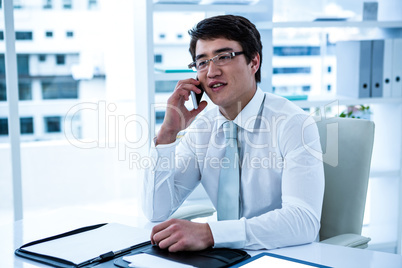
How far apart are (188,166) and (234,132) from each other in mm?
261

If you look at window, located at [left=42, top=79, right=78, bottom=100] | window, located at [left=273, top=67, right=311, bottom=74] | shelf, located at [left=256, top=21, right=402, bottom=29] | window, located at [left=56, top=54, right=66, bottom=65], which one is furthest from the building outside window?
window, located at [left=273, top=67, right=311, bottom=74]

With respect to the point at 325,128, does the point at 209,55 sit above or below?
above

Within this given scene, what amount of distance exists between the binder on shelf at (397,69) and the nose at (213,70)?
1615mm

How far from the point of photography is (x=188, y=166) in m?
1.85

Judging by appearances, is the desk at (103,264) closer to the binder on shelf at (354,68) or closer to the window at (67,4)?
the binder on shelf at (354,68)

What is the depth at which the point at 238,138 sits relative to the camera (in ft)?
5.76

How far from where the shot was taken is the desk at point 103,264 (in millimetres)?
1165

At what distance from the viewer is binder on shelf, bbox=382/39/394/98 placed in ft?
9.43

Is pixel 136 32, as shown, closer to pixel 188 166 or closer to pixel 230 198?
pixel 188 166

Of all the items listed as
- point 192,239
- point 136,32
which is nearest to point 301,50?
point 136,32

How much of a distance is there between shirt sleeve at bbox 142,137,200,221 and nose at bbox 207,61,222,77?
0.30 m

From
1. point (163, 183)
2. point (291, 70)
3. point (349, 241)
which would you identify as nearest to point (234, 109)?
point (163, 183)

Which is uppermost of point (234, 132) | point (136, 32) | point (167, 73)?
point (136, 32)

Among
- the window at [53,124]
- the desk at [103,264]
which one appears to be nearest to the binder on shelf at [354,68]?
the desk at [103,264]
